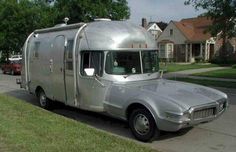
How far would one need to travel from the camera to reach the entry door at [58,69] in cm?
1098

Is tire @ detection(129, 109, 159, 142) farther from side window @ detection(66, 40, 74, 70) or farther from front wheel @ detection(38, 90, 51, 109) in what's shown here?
front wheel @ detection(38, 90, 51, 109)

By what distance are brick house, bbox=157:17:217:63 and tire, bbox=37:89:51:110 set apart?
42428 mm

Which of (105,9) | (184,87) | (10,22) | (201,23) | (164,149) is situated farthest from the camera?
(201,23)

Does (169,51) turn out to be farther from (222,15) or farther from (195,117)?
(195,117)

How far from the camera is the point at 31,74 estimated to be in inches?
522

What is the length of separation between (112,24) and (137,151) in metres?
3.98

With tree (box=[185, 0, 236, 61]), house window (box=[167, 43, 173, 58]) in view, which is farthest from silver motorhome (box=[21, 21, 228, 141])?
house window (box=[167, 43, 173, 58])

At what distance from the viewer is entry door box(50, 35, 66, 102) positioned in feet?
36.0

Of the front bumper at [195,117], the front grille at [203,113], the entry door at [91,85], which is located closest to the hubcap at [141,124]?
the front bumper at [195,117]

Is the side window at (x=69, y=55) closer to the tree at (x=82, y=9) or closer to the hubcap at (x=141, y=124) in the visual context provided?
the hubcap at (x=141, y=124)

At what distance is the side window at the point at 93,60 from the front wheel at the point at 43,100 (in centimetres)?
273

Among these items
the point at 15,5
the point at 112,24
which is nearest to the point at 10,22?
the point at 15,5

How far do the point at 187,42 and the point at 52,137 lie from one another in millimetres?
49240

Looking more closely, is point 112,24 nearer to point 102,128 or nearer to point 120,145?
point 102,128
